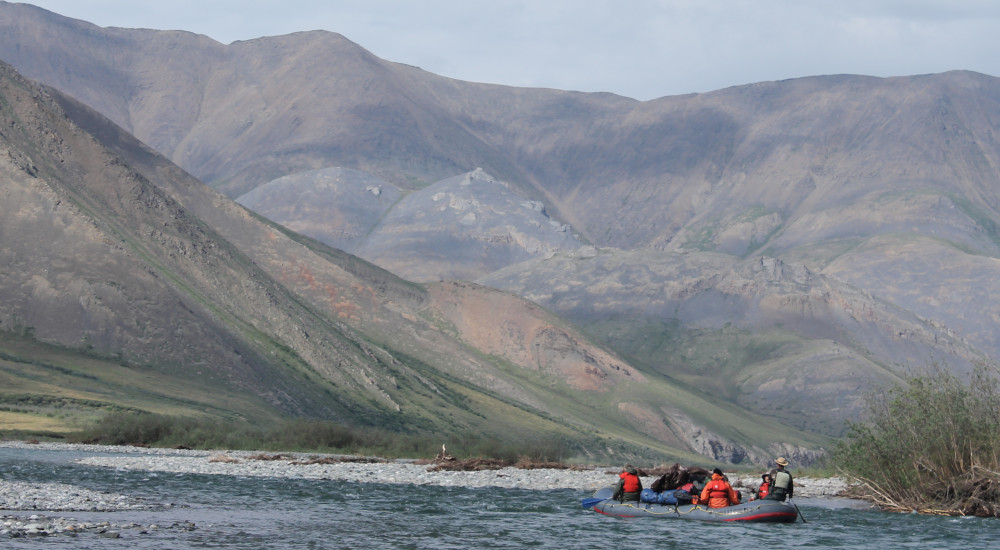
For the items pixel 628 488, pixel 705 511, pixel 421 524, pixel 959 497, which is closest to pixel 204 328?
pixel 421 524

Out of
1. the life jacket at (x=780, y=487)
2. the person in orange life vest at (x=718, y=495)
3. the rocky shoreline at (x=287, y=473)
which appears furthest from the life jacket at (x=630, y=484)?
the rocky shoreline at (x=287, y=473)

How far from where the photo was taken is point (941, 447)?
5000cm

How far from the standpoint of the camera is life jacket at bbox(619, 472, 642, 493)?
172 ft

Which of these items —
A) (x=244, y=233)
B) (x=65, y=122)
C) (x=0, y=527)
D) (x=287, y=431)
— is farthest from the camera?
(x=244, y=233)

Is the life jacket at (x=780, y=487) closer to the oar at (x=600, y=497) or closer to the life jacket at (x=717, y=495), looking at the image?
the life jacket at (x=717, y=495)

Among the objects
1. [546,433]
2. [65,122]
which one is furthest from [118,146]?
[546,433]

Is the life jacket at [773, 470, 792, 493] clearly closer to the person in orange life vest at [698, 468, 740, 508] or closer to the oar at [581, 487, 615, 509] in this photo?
the person in orange life vest at [698, 468, 740, 508]

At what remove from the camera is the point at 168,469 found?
7219cm

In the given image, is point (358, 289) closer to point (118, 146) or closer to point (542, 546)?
point (118, 146)

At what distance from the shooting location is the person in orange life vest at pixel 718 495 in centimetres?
4891

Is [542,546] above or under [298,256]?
under

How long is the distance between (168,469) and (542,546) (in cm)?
3736

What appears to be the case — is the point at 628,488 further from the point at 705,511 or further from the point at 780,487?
the point at 780,487

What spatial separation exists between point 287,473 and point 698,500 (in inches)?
1327
